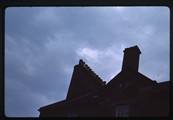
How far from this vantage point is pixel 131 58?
34.4 ft

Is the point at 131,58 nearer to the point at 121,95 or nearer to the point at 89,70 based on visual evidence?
the point at 121,95

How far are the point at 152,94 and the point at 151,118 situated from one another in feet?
23.3

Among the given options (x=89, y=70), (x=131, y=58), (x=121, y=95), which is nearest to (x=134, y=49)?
(x=131, y=58)

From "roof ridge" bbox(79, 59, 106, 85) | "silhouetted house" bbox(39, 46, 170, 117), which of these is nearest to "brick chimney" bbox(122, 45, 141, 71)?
"silhouetted house" bbox(39, 46, 170, 117)

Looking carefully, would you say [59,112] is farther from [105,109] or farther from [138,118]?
[138,118]

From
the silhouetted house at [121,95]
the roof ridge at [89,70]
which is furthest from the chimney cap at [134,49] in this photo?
the roof ridge at [89,70]

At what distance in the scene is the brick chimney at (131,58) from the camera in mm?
10273

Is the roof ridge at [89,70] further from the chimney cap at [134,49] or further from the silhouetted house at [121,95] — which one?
the chimney cap at [134,49]

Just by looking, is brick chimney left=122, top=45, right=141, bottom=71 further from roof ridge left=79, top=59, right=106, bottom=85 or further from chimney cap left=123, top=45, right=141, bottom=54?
roof ridge left=79, top=59, right=106, bottom=85

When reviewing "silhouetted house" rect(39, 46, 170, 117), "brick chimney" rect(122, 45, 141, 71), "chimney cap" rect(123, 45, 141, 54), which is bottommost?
"silhouetted house" rect(39, 46, 170, 117)

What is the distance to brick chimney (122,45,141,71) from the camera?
404 inches

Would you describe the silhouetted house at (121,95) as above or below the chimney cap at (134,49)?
below
